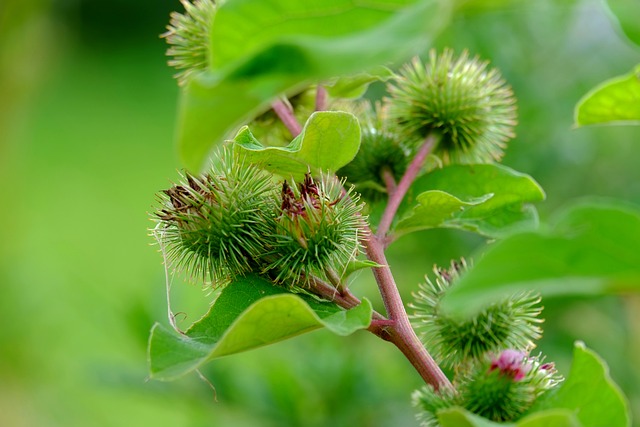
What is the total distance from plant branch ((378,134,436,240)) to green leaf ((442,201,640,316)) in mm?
452

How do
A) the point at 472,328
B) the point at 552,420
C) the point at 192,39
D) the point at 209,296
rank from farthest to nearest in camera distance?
1. the point at 209,296
2. the point at 192,39
3. the point at 472,328
4. the point at 552,420

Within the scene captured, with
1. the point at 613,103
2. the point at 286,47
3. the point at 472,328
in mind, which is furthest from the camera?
the point at 472,328

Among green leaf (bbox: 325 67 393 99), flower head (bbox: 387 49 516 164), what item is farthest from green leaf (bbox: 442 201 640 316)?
flower head (bbox: 387 49 516 164)

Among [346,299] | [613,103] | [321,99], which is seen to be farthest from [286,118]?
[613,103]

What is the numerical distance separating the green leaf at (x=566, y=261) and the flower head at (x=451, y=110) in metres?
0.67

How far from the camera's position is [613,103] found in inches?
36.7

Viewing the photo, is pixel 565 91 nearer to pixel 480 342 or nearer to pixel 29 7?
pixel 480 342

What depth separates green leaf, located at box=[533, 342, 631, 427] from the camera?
31.6 inches

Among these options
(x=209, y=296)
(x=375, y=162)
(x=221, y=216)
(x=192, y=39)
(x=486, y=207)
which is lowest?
(x=209, y=296)

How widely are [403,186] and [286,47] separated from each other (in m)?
0.59

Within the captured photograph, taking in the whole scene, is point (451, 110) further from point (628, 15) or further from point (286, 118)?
point (628, 15)

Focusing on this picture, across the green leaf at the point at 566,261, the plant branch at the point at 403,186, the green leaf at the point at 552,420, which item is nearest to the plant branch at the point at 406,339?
the plant branch at the point at 403,186

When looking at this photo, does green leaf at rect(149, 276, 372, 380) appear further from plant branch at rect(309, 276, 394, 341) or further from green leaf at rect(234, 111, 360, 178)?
green leaf at rect(234, 111, 360, 178)

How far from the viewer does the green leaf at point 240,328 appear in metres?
0.78
